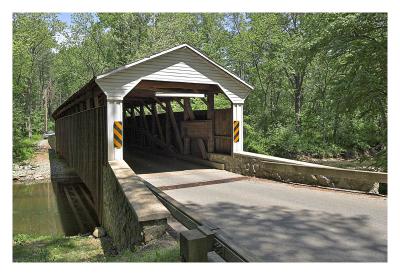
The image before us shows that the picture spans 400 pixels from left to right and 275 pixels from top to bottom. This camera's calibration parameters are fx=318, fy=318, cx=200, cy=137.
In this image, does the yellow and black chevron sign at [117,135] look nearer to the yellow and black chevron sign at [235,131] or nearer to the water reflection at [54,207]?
the yellow and black chevron sign at [235,131]

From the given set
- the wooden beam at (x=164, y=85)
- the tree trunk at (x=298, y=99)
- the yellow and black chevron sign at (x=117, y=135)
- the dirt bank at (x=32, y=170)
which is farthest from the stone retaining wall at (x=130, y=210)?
the tree trunk at (x=298, y=99)

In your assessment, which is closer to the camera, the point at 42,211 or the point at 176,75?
the point at 176,75

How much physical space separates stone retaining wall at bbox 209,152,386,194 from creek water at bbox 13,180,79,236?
20.6 ft

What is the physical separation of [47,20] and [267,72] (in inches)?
1215

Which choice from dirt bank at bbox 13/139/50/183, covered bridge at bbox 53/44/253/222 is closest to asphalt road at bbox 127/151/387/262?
covered bridge at bbox 53/44/253/222

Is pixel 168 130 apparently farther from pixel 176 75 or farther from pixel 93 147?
pixel 176 75

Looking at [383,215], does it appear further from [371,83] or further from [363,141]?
[363,141]

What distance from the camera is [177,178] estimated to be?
32.5ft

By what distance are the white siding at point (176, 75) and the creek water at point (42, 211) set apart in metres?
5.69

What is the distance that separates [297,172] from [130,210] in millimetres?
4877

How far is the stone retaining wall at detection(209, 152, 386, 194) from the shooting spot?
7039 mm

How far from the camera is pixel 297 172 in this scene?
27.8ft

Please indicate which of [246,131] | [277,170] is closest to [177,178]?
[277,170]

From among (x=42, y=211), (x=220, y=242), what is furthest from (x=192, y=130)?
(x=220, y=242)
